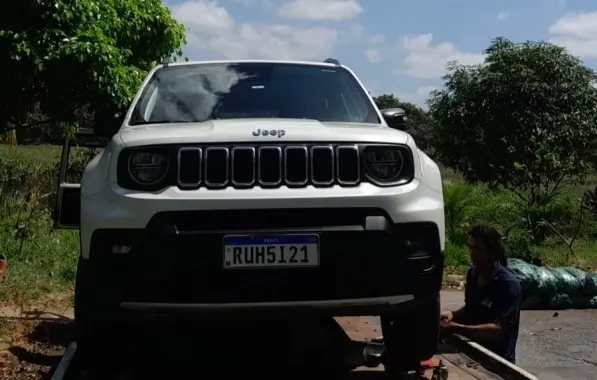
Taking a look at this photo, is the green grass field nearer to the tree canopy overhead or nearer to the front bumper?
the tree canopy overhead

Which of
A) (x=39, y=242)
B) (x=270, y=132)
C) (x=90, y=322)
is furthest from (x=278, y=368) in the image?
(x=39, y=242)

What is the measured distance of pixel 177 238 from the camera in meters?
3.55

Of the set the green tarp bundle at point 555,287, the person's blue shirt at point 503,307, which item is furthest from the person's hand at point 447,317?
the green tarp bundle at point 555,287

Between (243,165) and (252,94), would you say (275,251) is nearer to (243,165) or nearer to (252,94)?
(243,165)

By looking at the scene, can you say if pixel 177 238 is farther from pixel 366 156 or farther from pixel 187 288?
pixel 366 156

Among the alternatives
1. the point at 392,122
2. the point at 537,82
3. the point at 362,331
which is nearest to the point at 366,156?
the point at 392,122

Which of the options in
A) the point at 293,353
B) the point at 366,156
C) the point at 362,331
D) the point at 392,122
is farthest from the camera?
the point at 362,331

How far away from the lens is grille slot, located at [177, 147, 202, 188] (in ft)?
12.1

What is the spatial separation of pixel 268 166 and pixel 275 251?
1.35 feet

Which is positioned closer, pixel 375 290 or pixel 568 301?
pixel 375 290

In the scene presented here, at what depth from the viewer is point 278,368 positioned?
188 inches

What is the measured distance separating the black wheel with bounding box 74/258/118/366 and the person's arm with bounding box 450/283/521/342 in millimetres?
2367

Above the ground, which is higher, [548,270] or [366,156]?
[366,156]

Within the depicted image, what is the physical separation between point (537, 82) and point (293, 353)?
35.8 ft
